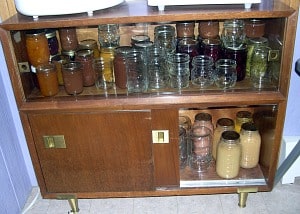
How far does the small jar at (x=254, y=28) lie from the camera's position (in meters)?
1.28

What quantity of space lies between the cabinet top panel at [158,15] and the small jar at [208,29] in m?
0.17

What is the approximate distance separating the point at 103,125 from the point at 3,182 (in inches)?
18.0

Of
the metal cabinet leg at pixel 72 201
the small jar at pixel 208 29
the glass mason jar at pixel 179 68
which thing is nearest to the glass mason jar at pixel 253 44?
the small jar at pixel 208 29

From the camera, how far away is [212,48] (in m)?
1.27

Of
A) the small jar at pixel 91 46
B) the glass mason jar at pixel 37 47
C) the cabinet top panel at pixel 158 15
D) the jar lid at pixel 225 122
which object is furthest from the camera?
the jar lid at pixel 225 122

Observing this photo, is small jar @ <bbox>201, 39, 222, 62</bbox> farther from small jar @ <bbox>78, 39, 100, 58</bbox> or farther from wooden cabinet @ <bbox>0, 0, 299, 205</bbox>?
small jar @ <bbox>78, 39, 100, 58</bbox>

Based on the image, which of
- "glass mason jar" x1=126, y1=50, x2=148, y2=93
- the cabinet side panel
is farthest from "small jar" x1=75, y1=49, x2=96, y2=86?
the cabinet side panel

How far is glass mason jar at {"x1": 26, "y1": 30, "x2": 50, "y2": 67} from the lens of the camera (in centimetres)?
120

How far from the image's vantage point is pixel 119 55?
4.04 feet

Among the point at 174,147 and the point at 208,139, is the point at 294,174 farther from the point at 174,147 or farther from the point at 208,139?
the point at 174,147

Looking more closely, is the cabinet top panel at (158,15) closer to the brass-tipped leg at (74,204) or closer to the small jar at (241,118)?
the small jar at (241,118)

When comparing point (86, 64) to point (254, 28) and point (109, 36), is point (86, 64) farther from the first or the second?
point (254, 28)

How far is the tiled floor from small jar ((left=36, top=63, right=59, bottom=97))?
0.53 m

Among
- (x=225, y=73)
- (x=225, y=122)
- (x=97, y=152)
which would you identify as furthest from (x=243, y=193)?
(x=97, y=152)
